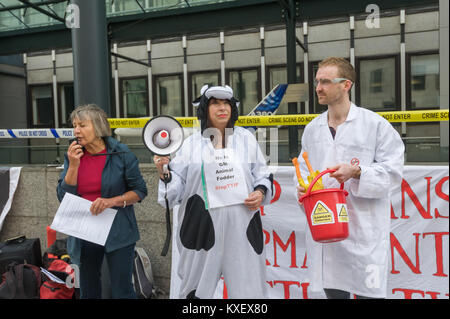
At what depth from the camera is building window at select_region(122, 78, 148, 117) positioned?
53.4 feet

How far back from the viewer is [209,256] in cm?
232

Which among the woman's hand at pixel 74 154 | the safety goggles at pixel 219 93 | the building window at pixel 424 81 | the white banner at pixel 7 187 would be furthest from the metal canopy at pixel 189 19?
the woman's hand at pixel 74 154

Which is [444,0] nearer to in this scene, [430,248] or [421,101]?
[430,248]

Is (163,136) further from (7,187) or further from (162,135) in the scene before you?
(7,187)

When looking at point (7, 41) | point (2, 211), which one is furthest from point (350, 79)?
point (7, 41)

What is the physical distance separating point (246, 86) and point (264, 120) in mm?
11930

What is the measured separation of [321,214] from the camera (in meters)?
2.05

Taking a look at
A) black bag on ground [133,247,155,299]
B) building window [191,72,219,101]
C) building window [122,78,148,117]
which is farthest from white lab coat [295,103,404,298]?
building window [122,78,148,117]

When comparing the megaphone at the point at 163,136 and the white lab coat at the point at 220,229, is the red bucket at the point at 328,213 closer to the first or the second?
the white lab coat at the point at 220,229

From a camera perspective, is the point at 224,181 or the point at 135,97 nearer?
the point at 224,181

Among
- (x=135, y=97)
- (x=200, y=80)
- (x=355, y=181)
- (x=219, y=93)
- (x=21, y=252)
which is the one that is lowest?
(x=21, y=252)

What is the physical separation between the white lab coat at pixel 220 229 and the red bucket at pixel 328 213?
0.39 meters

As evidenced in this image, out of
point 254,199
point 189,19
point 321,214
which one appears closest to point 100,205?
point 254,199

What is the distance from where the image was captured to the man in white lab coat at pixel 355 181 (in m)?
2.16
